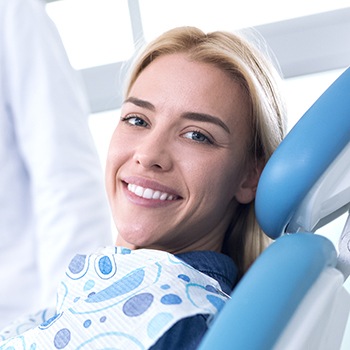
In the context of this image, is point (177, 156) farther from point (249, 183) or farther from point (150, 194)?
point (249, 183)

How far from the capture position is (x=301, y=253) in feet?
2.57

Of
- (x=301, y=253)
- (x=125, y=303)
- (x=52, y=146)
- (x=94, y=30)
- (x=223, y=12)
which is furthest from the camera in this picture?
(x=94, y=30)

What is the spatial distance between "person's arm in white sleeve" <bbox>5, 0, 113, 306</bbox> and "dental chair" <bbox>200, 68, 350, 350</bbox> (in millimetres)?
633

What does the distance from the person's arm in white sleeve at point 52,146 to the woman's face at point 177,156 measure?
23 centimetres

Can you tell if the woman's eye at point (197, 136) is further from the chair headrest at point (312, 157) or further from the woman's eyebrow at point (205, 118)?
the chair headrest at point (312, 157)

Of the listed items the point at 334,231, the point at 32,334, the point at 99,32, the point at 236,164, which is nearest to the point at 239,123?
the point at 236,164

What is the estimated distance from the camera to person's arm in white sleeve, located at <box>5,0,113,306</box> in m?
1.54

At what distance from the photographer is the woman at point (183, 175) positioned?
1070mm

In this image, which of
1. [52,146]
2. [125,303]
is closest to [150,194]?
[125,303]

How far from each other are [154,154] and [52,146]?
1.39ft

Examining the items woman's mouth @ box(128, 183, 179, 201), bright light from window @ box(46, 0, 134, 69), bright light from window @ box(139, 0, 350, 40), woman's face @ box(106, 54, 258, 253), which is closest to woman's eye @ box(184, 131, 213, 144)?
woman's face @ box(106, 54, 258, 253)

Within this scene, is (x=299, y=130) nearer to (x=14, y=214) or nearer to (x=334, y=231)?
(x=14, y=214)

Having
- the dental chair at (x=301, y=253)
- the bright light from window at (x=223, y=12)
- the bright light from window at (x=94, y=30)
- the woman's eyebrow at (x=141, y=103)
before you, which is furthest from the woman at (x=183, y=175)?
the bright light from window at (x=94, y=30)

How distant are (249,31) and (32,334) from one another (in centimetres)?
153
